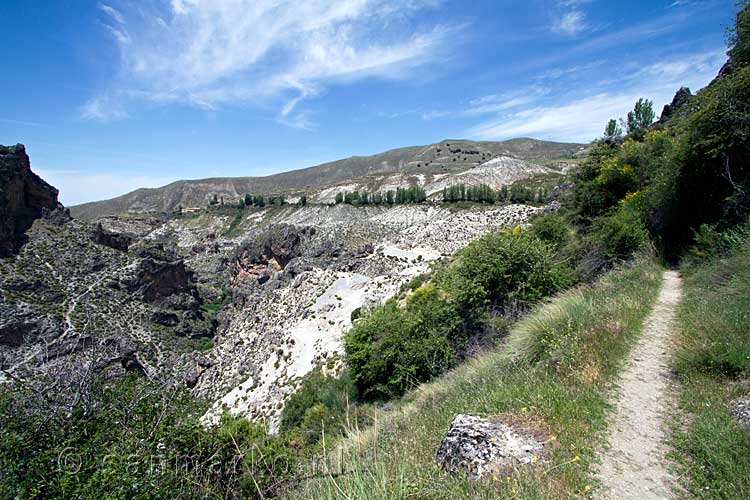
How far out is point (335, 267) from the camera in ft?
124

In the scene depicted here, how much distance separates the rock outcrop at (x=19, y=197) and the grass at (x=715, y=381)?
51.7m

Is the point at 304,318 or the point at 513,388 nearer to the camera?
the point at 513,388

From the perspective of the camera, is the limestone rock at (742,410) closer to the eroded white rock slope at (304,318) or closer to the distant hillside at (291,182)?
the eroded white rock slope at (304,318)

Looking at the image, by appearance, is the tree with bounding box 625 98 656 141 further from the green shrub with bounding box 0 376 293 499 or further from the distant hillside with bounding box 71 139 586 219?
the distant hillside with bounding box 71 139 586 219

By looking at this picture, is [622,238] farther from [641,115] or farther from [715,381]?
[641,115]

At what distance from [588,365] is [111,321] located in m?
40.1

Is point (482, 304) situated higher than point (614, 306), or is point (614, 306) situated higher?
point (614, 306)

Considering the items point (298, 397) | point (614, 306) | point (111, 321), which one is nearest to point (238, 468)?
point (614, 306)

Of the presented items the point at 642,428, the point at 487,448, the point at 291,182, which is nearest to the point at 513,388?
the point at 642,428

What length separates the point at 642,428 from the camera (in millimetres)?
3775

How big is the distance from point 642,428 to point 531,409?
3.67ft

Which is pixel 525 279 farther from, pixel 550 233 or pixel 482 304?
pixel 550 233

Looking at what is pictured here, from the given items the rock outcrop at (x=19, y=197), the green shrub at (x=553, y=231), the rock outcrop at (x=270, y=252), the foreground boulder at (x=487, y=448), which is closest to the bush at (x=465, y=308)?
the green shrub at (x=553, y=231)

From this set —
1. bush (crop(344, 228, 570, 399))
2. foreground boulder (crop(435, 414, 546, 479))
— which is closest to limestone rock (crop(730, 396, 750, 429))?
foreground boulder (crop(435, 414, 546, 479))
